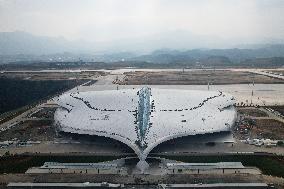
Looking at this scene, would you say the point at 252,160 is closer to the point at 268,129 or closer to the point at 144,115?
the point at 144,115

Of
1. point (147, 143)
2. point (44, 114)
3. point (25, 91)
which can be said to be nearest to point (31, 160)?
point (147, 143)

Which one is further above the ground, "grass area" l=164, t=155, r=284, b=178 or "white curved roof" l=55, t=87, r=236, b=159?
"white curved roof" l=55, t=87, r=236, b=159

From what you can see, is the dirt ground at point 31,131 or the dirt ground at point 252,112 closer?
→ the dirt ground at point 31,131

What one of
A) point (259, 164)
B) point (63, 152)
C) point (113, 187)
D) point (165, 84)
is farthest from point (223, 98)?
point (165, 84)

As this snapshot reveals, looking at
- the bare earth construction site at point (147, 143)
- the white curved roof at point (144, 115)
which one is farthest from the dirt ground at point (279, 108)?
the white curved roof at point (144, 115)

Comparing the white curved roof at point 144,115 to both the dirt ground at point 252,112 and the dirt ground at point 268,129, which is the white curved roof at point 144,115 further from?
the dirt ground at point 252,112

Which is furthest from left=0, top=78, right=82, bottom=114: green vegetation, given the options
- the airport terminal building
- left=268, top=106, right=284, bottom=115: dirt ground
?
left=268, top=106, right=284, bottom=115: dirt ground

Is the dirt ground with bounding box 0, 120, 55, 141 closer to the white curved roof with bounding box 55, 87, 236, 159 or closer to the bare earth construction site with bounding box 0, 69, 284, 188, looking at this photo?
the bare earth construction site with bounding box 0, 69, 284, 188
